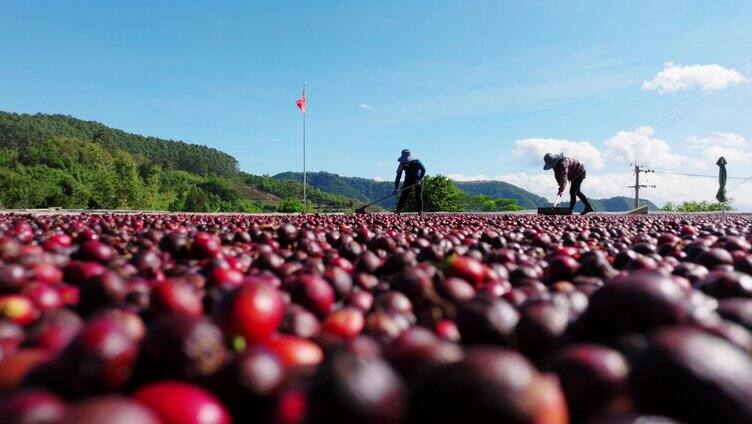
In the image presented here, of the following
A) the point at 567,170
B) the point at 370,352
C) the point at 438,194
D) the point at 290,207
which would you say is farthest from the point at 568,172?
the point at 438,194

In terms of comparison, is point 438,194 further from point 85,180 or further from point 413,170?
point 85,180

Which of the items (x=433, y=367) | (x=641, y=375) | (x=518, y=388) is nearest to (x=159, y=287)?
(x=433, y=367)

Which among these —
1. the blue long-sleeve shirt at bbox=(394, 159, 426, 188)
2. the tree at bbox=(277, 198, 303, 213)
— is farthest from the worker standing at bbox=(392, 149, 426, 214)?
the tree at bbox=(277, 198, 303, 213)

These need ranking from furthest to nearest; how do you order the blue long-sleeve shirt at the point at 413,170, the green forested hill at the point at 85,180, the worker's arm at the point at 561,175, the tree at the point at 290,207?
the green forested hill at the point at 85,180 < the tree at the point at 290,207 < the blue long-sleeve shirt at the point at 413,170 < the worker's arm at the point at 561,175

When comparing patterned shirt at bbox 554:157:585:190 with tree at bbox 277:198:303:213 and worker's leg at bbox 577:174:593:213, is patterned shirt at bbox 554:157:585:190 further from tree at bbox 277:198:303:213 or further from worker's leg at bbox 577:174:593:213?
tree at bbox 277:198:303:213

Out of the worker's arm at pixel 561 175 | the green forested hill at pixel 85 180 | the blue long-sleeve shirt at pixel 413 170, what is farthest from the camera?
the green forested hill at pixel 85 180

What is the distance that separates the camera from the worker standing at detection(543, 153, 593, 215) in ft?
61.4

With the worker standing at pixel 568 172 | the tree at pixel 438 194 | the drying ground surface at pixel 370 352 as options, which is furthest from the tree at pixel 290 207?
the drying ground surface at pixel 370 352

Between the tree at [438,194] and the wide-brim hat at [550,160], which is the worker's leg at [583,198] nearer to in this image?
the wide-brim hat at [550,160]

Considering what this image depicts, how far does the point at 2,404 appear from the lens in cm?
114

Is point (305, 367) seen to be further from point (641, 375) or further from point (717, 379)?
point (717, 379)

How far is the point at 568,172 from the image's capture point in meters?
19.3

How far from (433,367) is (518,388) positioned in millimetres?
197

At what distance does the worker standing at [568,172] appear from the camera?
1870 centimetres
